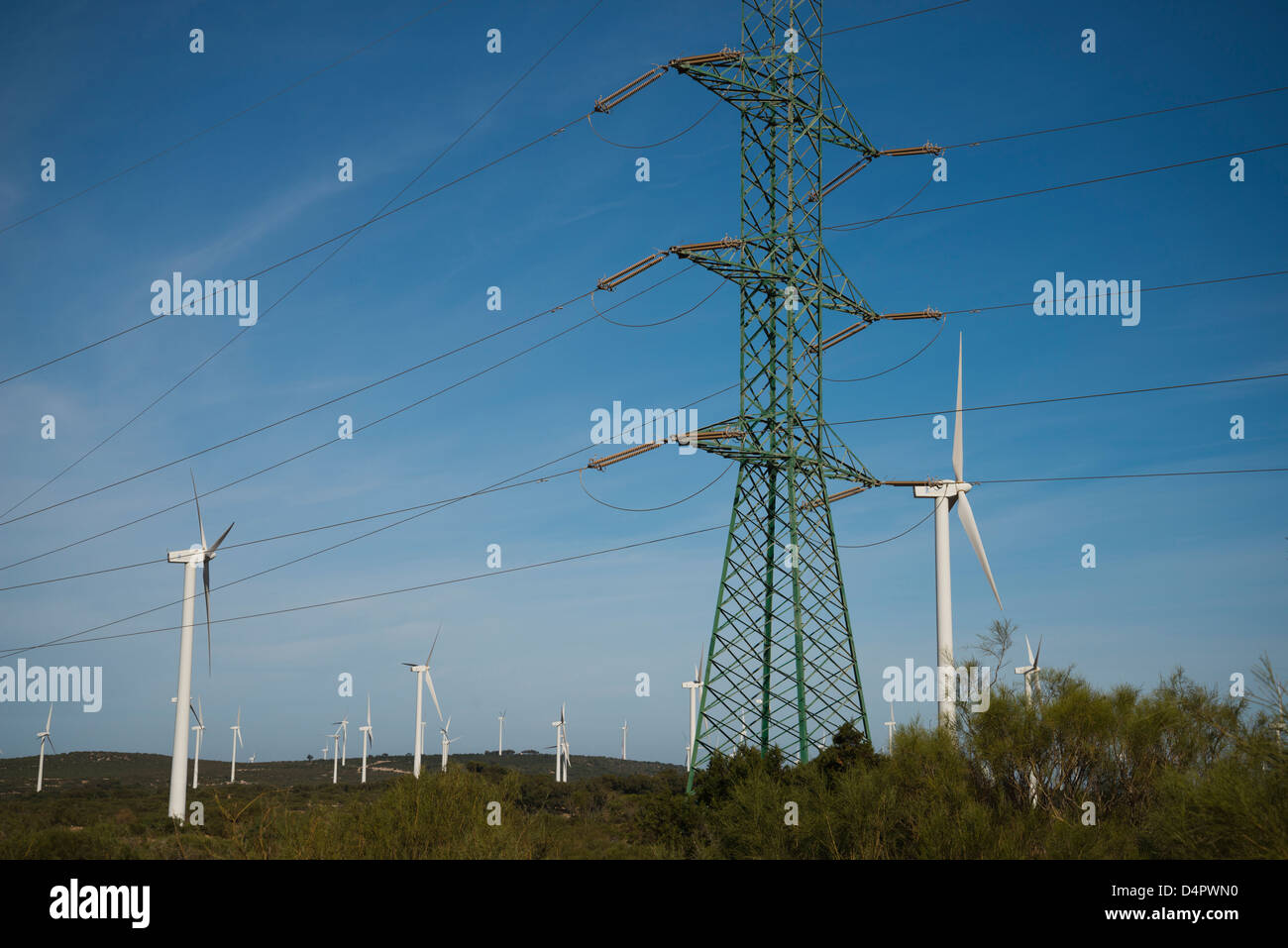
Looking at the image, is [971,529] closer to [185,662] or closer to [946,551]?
[946,551]

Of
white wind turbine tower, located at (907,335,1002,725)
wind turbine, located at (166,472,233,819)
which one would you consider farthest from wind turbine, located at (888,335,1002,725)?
wind turbine, located at (166,472,233,819)

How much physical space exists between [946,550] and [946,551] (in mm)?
44

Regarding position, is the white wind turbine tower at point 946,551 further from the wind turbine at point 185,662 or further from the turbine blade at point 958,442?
the wind turbine at point 185,662

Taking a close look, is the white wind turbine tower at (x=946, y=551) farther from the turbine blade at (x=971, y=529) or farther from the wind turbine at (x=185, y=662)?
the wind turbine at (x=185, y=662)

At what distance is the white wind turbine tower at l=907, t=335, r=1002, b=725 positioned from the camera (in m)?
29.8

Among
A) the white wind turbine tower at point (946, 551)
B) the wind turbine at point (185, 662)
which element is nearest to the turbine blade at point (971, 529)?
the white wind turbine tower at point (946, 551)

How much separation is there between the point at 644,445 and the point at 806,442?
216 inches

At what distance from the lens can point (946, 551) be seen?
33.9 meters

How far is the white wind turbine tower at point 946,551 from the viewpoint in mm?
29766

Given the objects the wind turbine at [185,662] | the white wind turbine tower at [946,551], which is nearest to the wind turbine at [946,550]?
the white wind turbine tower at [946,551]

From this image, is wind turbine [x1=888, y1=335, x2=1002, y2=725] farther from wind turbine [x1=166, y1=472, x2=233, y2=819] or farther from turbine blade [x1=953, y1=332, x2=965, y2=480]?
wind turbine [x1=166, y1=472, x2=233, y2=819]

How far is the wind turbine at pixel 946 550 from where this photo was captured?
29797 mm
